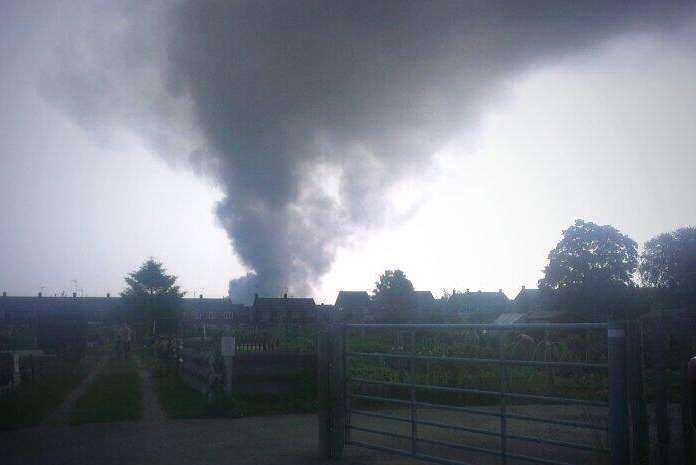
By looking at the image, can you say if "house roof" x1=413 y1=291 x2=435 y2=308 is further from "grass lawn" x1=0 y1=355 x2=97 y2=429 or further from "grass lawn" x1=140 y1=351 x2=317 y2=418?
"grass lawn" x1=140 y1=351 x2=317 y2=418

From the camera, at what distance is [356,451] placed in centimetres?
924

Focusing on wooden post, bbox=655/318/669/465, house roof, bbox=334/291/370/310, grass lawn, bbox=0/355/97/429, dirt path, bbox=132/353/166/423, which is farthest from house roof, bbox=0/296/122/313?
wooden post, bbox=655/318/669/465

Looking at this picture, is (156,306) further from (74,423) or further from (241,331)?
(74,423)

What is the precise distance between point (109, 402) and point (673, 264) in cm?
6591

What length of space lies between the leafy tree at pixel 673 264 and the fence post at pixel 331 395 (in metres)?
57.3

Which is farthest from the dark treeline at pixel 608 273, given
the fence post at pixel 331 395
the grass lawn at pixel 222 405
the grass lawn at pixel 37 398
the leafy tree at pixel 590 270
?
the fence post at pixel 331 395

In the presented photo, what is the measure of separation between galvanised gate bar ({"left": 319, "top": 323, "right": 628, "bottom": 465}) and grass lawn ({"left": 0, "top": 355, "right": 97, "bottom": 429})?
6482 millimetres

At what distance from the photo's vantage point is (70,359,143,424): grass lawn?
12602mm

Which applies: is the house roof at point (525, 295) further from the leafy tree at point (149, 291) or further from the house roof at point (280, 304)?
the leafy tree at point (149, 291)

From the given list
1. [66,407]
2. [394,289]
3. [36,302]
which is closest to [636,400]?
[66,407]

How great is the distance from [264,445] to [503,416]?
4519 millimetres

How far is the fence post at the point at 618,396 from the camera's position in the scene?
5414 mm

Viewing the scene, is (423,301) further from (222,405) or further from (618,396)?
(618,396)

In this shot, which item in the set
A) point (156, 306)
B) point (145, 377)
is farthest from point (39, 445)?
point (156, 306)
